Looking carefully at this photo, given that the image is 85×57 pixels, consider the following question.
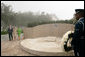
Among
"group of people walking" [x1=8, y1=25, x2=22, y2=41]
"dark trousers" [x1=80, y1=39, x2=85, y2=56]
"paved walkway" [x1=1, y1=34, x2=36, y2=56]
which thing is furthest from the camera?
"group of people walking" [x1=8, y1=25, x2=22, y2=41]

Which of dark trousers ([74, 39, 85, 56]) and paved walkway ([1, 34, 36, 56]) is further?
paved walkway ([1, 34, 36, 56])

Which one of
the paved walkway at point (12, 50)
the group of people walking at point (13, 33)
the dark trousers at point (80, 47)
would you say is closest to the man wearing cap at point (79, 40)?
the dark trousers at point (80, 47)

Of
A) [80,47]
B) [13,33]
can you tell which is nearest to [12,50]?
[13,33]

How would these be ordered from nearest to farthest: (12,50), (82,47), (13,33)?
(82,47), (12,50), (13,33)

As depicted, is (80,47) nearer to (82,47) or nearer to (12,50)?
(82,47)

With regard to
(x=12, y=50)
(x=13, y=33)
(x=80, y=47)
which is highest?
(x=80, y=47)

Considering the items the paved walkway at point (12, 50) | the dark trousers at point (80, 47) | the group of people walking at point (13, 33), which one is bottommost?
the group of people walking at point (13, 33)

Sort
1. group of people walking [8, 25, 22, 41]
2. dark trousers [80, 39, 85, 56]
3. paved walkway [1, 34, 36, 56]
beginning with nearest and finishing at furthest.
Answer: dark trousers [80, 39, 85, 56] < paved walkway [1, 34, 36, 56] < group of people walking [8, 25, 22, 41]

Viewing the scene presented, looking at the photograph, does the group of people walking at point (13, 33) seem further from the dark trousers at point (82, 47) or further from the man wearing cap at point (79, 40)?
the dark trousers at point (82, 47)

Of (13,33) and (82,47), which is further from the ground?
(82,47)

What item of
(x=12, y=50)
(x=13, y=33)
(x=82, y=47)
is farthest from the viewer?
(x=13, y=33)

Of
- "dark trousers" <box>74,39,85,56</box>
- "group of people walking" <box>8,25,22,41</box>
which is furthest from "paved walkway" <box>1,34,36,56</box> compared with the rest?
"dark trousers" <box>74,39,85,56</box>

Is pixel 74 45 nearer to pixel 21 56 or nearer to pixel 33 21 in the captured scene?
pixel 21 56

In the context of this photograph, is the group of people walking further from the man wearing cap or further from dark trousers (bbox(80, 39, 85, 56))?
dark trousers (bbox(80, 39, 85, 56))
